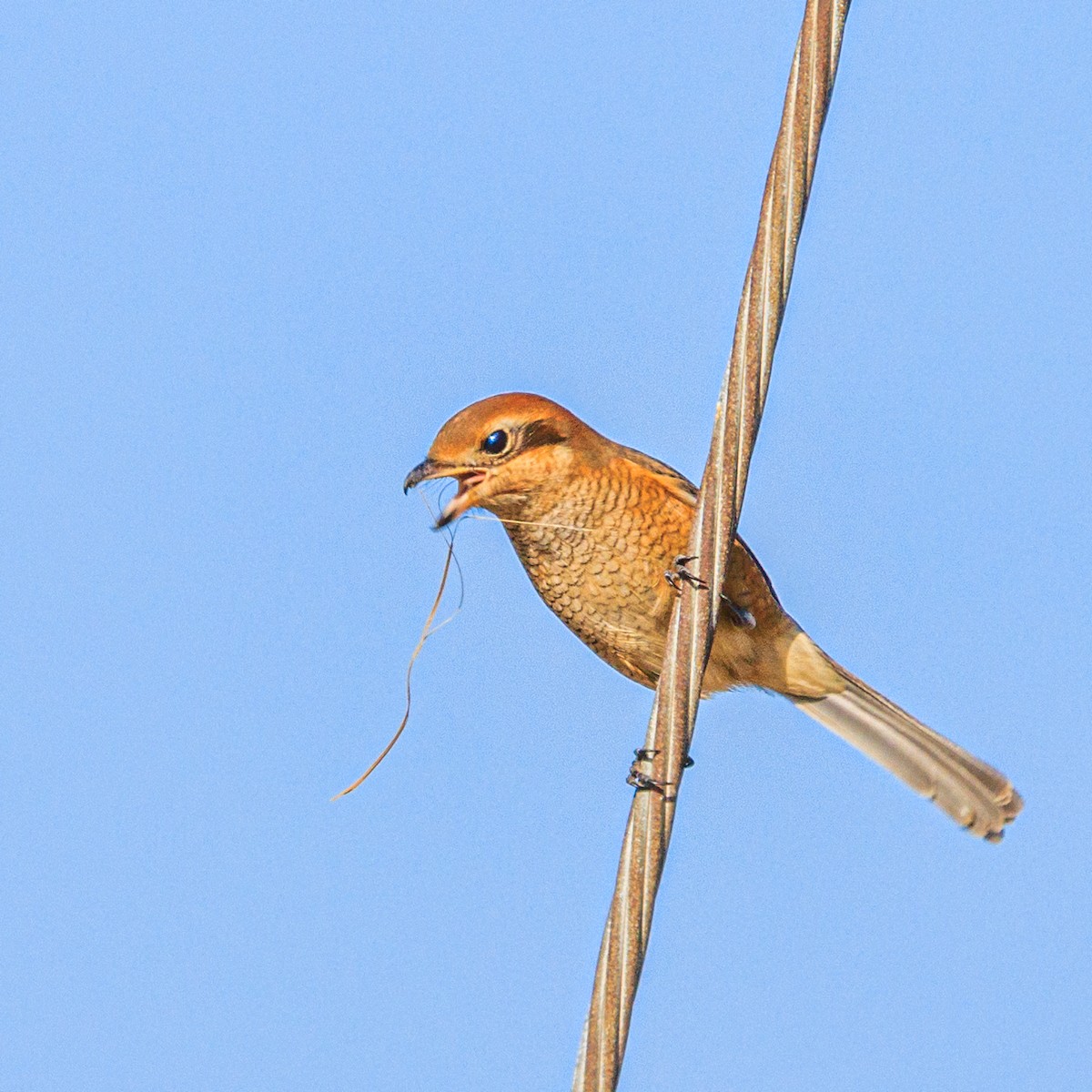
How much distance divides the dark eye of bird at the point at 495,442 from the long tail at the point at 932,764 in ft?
5.46

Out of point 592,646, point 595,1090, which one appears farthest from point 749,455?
point 592,646

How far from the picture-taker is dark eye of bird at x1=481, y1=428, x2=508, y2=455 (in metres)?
5.09

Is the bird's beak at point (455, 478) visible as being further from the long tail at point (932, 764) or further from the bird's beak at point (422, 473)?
the long tail at point (932, 764)

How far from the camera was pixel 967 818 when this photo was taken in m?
5.93

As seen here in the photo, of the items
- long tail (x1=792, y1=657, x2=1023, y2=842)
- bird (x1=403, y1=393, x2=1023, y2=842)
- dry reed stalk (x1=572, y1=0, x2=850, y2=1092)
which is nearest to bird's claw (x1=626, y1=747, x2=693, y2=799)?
dry reed stalk (x1=572, y1=0, x2=850, y2=1092)

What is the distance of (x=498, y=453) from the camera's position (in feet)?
16.8

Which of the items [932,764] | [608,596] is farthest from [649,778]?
[932,764]

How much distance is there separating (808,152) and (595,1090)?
1.83m

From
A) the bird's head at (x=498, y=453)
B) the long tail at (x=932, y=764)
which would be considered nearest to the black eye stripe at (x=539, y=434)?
the bird's head at (x=498, y=453)

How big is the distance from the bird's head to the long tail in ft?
5.00

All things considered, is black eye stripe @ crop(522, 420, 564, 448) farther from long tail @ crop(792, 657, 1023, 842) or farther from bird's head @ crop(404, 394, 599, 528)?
long tail @ crop(792, 657, 1023, 842)

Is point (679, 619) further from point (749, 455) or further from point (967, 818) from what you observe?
point (967, 818)

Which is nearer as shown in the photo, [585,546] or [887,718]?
[585,546]

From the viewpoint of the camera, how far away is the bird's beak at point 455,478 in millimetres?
5016
